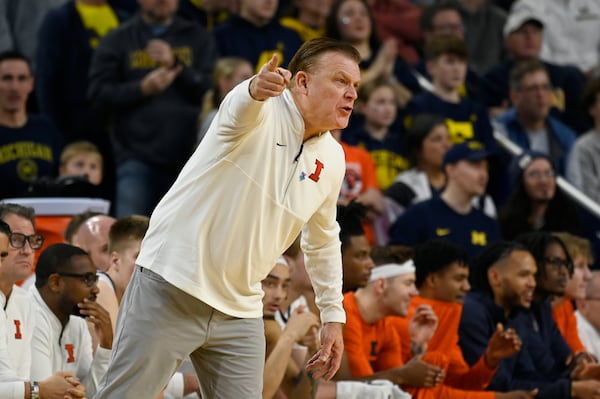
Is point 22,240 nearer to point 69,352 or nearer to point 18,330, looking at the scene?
point 18,330

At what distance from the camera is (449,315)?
24.6 ft

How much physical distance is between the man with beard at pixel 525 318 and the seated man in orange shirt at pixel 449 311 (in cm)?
13

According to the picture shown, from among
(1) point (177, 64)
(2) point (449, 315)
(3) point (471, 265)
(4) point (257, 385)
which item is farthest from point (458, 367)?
(1) point (177, 64)

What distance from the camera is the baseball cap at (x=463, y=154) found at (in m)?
9.17

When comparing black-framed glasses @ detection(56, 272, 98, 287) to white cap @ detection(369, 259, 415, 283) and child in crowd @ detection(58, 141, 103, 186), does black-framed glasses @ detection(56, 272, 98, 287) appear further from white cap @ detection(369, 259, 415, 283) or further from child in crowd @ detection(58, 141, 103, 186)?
child in crowd @ detection(58, 141, 103, 186)

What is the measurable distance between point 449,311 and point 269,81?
3.67m

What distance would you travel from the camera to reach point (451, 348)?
291 inches

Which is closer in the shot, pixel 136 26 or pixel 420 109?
pixel 136 26

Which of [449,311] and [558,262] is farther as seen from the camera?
[558,262]

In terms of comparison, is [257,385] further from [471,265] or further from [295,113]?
[471,265]

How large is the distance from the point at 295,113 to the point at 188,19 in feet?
20.7

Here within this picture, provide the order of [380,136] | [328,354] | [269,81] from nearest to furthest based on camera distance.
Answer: [269,81]
[328,354]
[380,136]

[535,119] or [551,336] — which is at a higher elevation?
[535,119]

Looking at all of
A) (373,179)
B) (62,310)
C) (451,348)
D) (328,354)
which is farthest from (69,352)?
(373,179)
